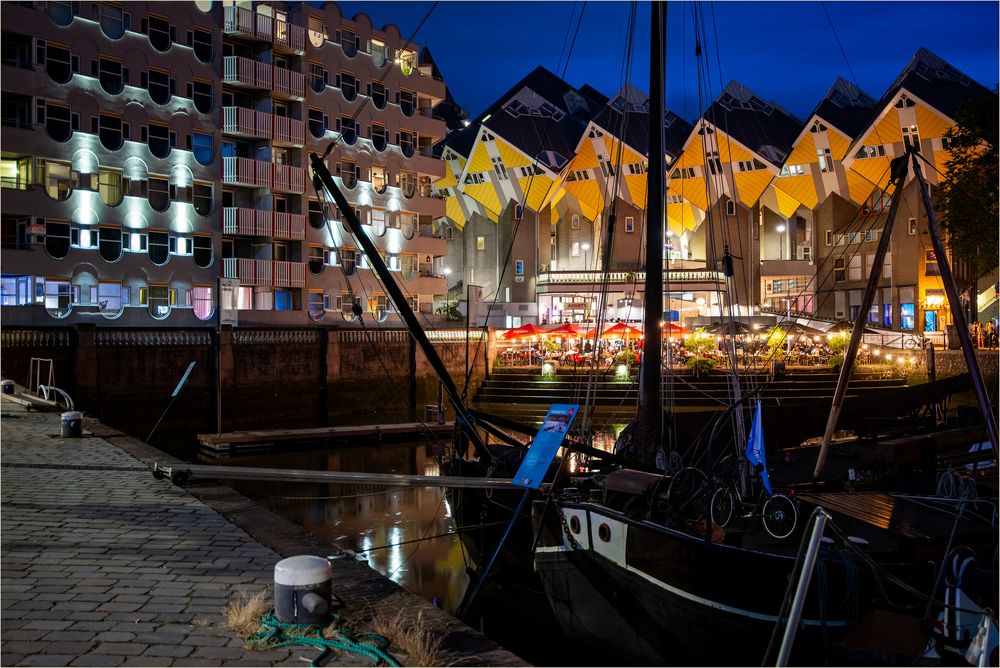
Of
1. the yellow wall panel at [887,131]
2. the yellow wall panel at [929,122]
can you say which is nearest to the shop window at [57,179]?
the yellow wall panel at [887,131]

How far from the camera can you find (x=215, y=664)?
6785 millimetres

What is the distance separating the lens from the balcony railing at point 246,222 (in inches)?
1871

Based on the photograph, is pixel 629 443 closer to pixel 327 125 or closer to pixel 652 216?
pixel 652 216

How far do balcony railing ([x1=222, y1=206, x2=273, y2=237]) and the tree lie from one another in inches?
1365

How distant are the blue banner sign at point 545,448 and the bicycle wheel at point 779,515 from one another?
3.39 metres

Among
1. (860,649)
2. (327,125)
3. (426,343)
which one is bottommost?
(860,649)

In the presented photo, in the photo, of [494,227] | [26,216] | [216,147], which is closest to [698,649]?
[26,216]

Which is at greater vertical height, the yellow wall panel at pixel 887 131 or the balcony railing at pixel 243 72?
the yellow wall panel at pixel 887 131

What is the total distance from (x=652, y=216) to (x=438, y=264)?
52.4 meters

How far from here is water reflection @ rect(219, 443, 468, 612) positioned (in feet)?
55.7

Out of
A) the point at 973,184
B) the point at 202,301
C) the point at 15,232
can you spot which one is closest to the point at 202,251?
the point at 202,301

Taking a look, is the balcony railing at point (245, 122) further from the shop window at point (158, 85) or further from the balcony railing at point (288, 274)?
the balcony railing at point (288, 274)

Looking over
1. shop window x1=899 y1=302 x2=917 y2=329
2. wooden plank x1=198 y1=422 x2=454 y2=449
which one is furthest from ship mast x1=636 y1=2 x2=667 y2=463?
shop window x1=899 y1=302 x2=917 y2=329

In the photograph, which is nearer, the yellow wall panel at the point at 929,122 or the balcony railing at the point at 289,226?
the balcony railing at the point at 289,226
